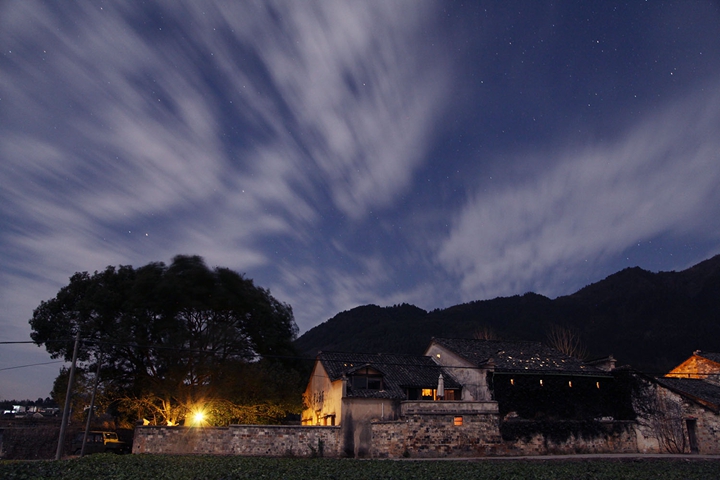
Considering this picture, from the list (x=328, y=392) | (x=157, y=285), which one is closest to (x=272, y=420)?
(x=328, y=392)

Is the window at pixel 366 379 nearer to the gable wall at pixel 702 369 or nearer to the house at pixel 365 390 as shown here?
the house at pixel 365 390

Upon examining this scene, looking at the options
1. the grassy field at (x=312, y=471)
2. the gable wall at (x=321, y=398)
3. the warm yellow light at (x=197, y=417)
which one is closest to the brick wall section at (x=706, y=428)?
the grassy field at (x=312, y=471)

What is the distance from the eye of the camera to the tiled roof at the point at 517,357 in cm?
3778

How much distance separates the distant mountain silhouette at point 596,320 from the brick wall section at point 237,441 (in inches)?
2304

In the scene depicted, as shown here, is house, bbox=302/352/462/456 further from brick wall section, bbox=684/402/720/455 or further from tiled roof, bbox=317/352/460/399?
brick wall section, bbox=684/402/720/455

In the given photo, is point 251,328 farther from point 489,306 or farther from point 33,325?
point 489,306

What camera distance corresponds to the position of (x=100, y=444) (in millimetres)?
34906

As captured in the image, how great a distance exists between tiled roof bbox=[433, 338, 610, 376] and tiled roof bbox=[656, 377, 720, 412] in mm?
4843

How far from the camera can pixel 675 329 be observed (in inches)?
4296

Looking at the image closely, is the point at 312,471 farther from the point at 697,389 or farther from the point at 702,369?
the point at 702,369

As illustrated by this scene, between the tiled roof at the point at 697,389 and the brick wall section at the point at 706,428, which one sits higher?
the tiled roof at the point at 697,389

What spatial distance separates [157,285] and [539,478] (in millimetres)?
26146

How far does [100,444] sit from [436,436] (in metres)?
23.6

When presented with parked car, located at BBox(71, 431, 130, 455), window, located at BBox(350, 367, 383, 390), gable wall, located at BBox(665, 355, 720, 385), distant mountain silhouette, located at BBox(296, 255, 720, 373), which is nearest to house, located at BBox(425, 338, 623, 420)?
window, located at BBox(350, 367, 383, 390)
